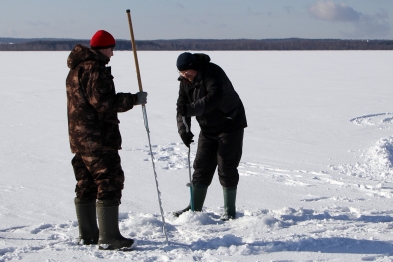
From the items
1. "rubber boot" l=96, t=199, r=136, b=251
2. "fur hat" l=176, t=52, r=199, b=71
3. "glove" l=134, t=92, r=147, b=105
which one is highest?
"fur hat" l=176, t=52, r=199, b=71

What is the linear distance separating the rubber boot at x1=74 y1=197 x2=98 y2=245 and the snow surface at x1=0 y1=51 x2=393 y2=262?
0.33ft

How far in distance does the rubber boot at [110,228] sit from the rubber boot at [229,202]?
1086 mm

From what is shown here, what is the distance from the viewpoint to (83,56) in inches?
119

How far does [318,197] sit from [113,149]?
2634 mm

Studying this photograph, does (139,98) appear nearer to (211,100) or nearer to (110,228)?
(211,100)

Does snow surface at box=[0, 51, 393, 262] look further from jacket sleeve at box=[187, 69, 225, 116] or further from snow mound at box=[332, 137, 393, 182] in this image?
jacket sleeve at box=[187, 69, 225, 116]

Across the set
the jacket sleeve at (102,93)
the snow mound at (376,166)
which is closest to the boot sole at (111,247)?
the jacket sleeve at (102,93)

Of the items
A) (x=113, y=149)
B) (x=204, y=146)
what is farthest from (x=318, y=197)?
(x=113, y=149)

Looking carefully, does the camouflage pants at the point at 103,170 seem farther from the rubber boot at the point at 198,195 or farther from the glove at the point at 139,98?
the rubber boot at the point at 198,195

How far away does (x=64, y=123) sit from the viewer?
9977 millimetres

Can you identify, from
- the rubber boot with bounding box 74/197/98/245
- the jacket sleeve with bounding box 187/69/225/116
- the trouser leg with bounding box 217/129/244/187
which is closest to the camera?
the rubber boot with bounding box 74/197/98/245

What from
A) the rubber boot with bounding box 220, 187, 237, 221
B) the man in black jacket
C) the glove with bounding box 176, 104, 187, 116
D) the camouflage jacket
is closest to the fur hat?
the man in black jacket

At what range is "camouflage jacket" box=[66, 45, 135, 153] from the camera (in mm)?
2998

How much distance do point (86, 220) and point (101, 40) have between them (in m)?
1.22
